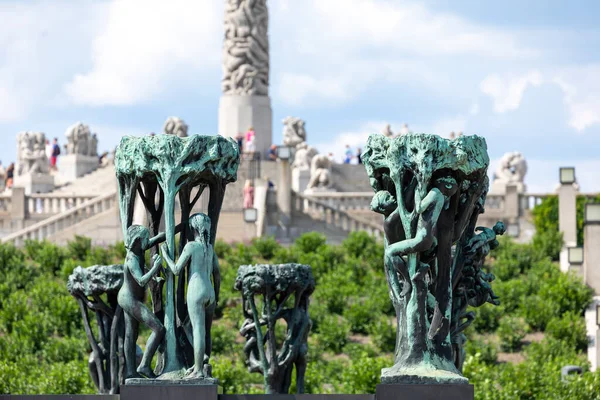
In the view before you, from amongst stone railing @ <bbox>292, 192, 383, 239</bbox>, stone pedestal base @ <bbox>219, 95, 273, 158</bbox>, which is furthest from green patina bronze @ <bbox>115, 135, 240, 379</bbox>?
stone pedestal base @ <bbox>219, 95, 273, 158</bbox>

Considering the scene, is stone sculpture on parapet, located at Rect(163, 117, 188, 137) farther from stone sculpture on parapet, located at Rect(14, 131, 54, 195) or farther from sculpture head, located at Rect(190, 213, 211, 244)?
sculpture head, located at Rect(190, 213, 211, 244)

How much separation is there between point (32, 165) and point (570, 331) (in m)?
29.4

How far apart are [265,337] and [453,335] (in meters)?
6.33

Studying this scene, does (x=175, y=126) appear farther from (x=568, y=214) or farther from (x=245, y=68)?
(x=568, y=214)

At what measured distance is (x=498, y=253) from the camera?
122ft

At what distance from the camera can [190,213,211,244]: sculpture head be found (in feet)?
49.2

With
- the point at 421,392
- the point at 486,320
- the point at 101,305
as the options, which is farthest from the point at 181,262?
the point at 486,320

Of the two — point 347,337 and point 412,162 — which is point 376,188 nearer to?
point 412,162

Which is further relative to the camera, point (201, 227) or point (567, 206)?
point (567, 206)

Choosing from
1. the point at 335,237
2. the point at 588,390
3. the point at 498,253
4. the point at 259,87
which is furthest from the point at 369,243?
the point at 259,87

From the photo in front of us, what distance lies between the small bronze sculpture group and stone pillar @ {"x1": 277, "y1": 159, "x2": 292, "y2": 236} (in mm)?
28333

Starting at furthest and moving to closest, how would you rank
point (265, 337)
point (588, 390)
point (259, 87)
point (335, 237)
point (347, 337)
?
point (259, 87), point (335, 237), point (347, 337), point (588, 390), point (265, 337)

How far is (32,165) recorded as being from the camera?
55281 mm

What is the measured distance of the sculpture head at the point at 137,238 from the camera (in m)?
15.1
